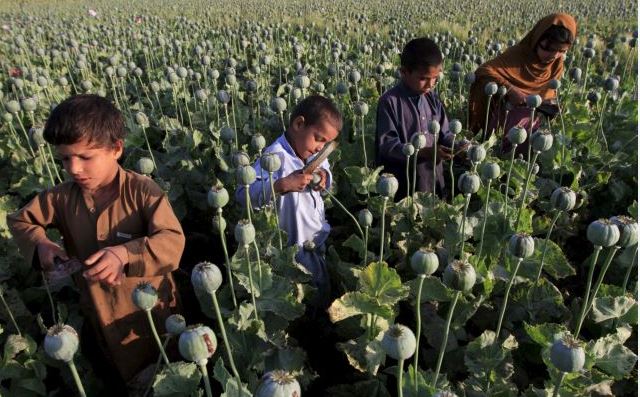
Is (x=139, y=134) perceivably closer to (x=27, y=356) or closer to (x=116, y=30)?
(x=27, y=356)

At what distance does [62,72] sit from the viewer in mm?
6672

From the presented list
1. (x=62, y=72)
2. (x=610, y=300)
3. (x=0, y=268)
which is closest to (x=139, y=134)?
(x=0, y=268)

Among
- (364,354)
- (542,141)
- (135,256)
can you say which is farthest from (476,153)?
(135,256)

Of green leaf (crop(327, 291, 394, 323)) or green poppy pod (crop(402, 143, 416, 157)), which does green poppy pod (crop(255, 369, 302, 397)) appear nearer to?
green leaf (crop(327, 291, 394, 323))

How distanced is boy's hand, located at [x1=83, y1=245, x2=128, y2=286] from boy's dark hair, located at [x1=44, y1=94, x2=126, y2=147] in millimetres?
390

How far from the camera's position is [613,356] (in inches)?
73.5

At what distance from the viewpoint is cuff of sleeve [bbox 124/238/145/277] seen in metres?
1.83

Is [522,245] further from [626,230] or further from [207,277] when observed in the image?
[207,277]

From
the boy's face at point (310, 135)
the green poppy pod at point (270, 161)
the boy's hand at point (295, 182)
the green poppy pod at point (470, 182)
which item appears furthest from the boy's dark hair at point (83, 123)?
the green poppy pod at point (470, 182)

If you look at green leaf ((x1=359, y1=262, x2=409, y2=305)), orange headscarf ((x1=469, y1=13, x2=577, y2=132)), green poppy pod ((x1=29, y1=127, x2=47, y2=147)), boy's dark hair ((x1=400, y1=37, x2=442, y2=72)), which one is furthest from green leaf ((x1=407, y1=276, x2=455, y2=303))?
orange headscarf ((x1=469, y1=13, x2=577, y2=132))

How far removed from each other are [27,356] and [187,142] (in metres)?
2.16

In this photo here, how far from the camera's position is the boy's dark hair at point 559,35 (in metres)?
4.10

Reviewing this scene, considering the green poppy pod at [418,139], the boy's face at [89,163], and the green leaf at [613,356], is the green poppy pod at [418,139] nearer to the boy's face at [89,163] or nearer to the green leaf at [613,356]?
the green leaf at [613,356]

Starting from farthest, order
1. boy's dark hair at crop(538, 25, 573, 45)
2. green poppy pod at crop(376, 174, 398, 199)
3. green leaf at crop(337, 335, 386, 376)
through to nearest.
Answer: boy's dark hair at crop(538, 25, 573, 45)
green poppy pod at crop(376, 174, 398, 199)
green leaf at crop(337, 335, 386, 376)
